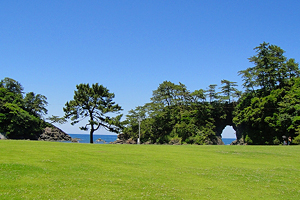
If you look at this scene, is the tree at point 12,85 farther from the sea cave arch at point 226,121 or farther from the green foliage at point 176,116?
the sea cave arch at point 226,121

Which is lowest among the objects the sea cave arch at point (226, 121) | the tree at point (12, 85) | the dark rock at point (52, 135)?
the dark rock at point (52, 135)

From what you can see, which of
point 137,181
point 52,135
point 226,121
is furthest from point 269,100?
point 52,135

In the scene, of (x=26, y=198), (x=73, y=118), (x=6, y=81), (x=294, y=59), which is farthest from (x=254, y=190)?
(x=6, y=81)

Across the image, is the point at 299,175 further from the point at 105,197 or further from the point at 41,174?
the point at 41,174

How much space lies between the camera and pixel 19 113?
264 feet

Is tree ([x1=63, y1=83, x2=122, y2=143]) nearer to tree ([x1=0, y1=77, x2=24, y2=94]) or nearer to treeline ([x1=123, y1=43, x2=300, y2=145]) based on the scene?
treeline ([x1=123, y1=43, x2=300, y2=145])

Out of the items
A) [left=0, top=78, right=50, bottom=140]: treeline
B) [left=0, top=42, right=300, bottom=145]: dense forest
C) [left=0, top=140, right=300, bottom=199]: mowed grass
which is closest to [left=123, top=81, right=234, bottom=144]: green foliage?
[left=0, top=42, right=300, bottom=145]: dense forest

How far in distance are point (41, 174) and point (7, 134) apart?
77.2 meters

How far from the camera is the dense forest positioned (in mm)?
Answer: 55938

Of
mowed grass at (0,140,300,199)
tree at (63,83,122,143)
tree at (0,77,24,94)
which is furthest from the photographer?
tree at (0,77,24,94)

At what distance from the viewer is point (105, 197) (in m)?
9.95

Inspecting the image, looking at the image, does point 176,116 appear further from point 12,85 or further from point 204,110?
point 12,85

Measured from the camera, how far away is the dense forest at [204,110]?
55.9 m

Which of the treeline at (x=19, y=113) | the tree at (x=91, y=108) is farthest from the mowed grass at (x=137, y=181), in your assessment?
the treeline at (x=19, y=113)
